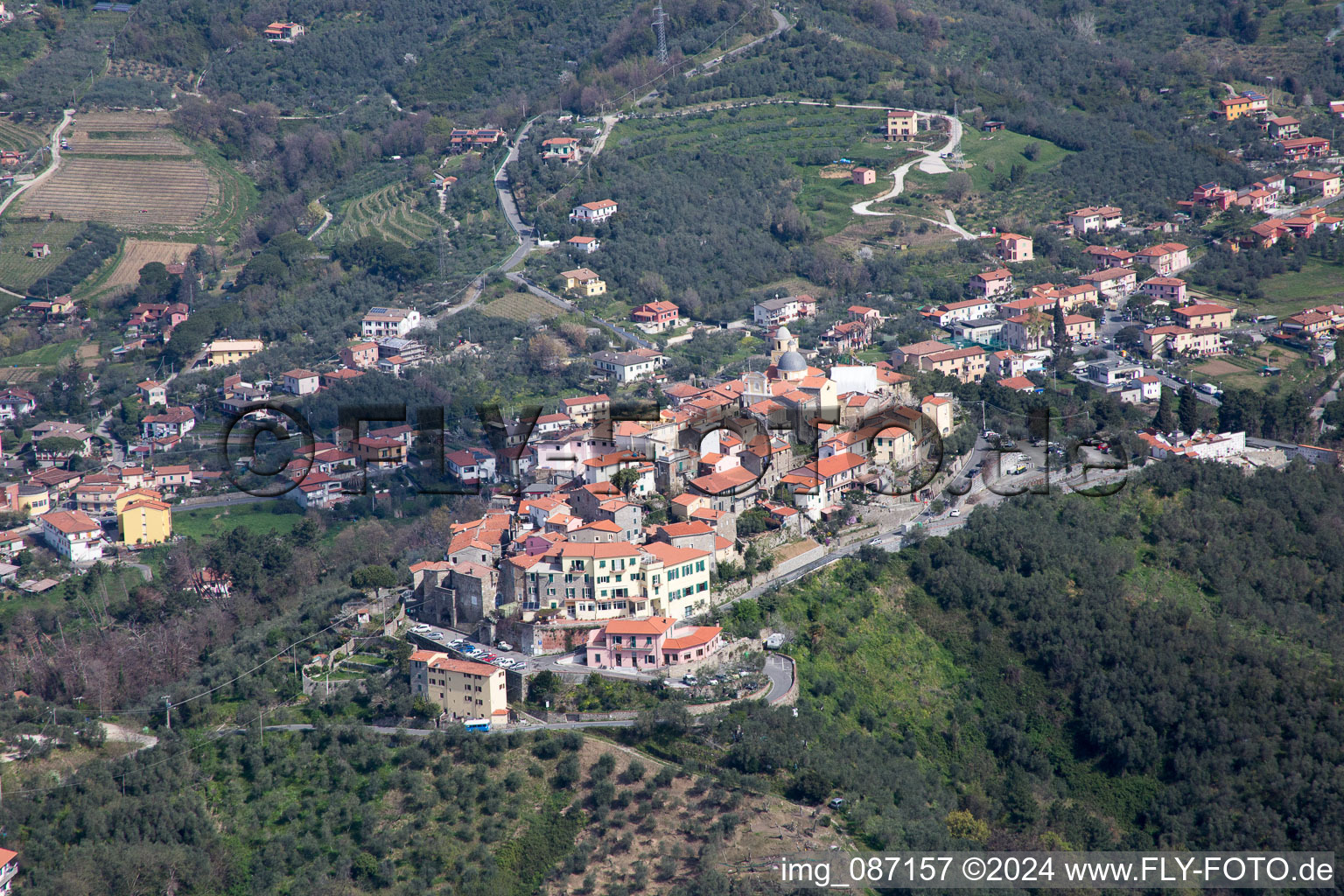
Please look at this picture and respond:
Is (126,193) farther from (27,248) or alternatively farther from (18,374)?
(18,374)

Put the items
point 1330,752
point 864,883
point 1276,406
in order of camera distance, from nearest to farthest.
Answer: point 864,883, point 1330,752, point 1276,406

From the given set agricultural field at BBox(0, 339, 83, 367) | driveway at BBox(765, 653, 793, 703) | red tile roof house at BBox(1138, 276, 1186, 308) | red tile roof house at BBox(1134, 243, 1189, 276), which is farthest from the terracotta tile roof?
agricultural field at BBox(0, 339, 83, 367)

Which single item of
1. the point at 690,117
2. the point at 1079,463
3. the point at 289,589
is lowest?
the point at 289,589

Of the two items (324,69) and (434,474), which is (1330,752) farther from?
(324,69)

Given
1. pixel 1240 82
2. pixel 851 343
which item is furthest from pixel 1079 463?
pixel 1240 82

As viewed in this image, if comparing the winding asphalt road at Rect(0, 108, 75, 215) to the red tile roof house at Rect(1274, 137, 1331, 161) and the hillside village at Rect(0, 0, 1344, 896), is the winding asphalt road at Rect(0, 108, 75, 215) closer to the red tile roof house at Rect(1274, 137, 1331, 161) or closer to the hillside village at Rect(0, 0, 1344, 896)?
the hillside village at Rect(0, 0, 1344, 896)

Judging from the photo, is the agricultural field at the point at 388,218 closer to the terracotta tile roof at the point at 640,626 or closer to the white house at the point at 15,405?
the white house at the point at 15,405

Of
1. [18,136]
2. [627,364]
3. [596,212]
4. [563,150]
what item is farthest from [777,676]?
[18,136]
